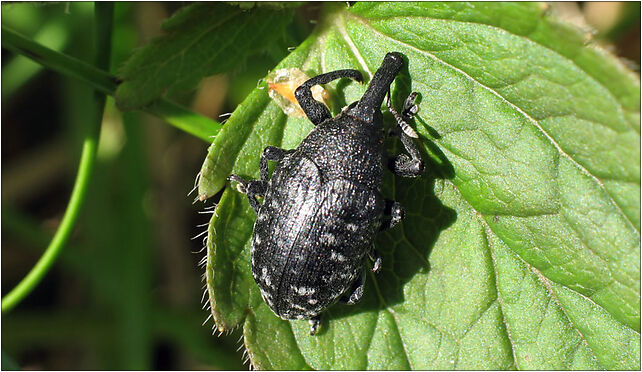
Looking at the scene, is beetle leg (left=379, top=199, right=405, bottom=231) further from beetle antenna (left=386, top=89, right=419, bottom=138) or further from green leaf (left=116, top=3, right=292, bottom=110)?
green leaf (left=116, top=3, right=292, bottom=110)

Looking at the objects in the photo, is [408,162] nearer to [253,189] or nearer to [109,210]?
[253,189]

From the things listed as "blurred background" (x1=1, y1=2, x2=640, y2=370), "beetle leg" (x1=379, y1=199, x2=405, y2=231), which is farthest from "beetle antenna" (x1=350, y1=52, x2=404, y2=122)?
"blurred background" (x1=1, y1=2, x2=640, y2=370)

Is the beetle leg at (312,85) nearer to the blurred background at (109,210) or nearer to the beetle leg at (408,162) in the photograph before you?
the beetle leg at (408,162)

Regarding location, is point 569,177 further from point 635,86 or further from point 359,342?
point 359,342

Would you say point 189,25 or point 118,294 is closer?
point 189,25

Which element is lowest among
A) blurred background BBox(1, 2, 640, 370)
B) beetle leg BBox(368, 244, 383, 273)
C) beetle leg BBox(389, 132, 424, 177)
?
blurred background BBox(1, 2, 640, 370)

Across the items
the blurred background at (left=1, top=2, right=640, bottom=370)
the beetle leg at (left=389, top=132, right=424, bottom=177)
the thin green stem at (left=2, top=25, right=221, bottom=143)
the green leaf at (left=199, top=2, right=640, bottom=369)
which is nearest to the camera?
the green leaf at (left=199, top=2, right=640, bottom=369)

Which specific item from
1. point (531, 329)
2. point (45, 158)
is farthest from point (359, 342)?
point (45, 158)
